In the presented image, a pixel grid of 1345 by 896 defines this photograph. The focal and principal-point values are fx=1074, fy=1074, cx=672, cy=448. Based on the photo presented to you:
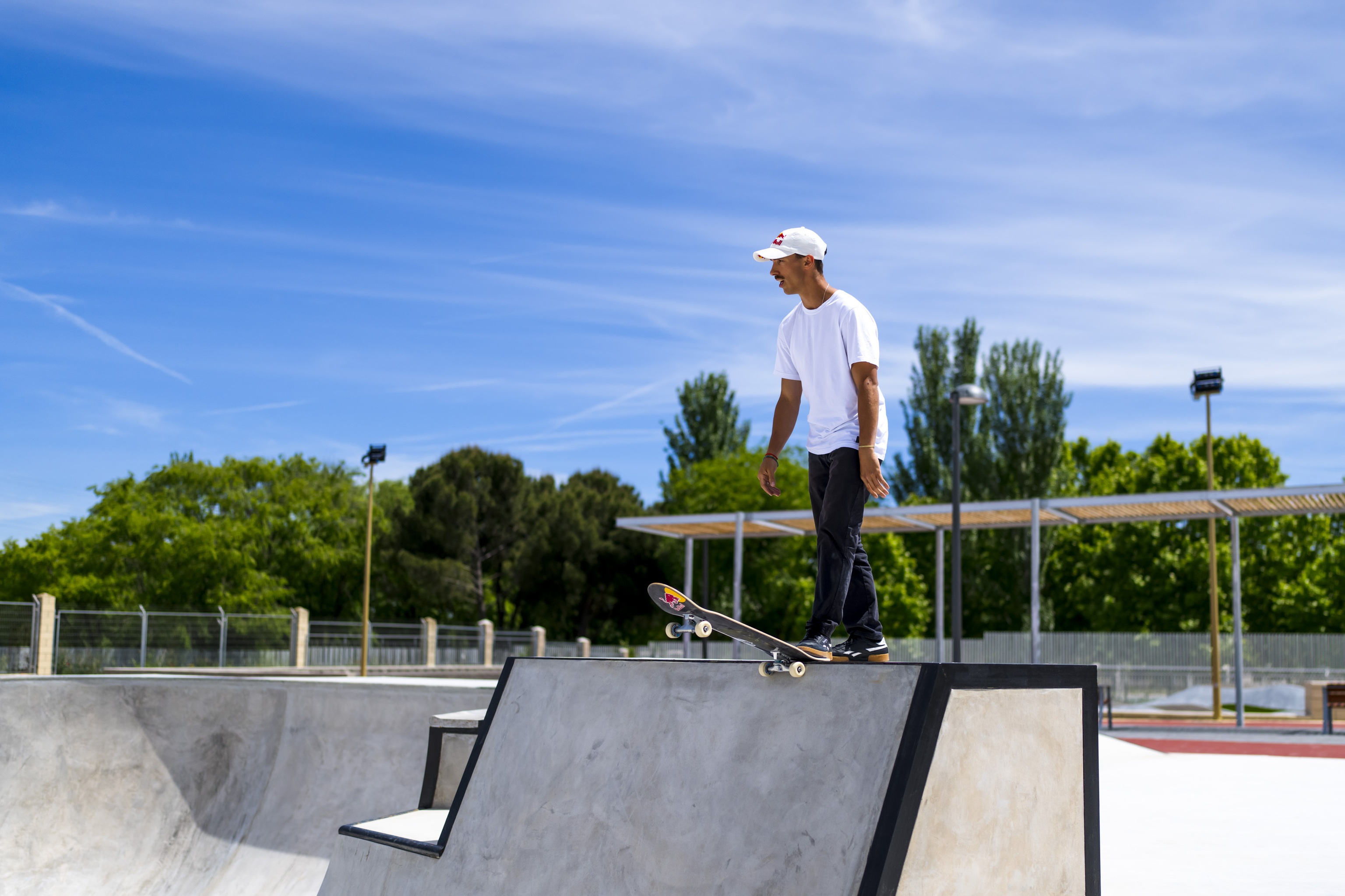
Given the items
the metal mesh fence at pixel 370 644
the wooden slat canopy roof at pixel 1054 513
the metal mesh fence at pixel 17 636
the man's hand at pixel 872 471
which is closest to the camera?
the man's hand at pixel 872 471

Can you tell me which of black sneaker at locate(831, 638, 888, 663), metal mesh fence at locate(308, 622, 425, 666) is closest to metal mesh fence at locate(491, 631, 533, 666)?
metal mesh fence at locate(308, 622, 425, 666)

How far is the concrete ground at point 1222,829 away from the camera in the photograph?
4.94 meters

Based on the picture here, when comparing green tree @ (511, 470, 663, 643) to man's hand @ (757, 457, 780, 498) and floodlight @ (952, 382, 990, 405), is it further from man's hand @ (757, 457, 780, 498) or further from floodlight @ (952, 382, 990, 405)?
man's hand @ (757, 457, 780, 498)

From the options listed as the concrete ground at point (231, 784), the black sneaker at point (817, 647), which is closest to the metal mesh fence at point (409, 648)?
the concrete ground at point (231, 784)

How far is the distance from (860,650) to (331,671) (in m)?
30.5

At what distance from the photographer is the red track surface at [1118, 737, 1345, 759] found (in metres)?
13.4

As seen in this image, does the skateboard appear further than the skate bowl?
No

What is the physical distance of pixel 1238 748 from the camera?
48.0ft

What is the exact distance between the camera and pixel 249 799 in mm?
8430

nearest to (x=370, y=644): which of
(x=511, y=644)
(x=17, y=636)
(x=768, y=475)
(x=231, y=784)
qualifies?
(x=511, y=644)

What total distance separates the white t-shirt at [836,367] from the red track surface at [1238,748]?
10.1m

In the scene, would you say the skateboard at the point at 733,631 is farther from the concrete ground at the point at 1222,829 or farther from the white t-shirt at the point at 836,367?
the concrete ground at the point at 1222,829

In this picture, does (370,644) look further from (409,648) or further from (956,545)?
(956,545)

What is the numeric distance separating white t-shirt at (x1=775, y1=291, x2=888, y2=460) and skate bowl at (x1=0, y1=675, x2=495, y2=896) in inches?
186
